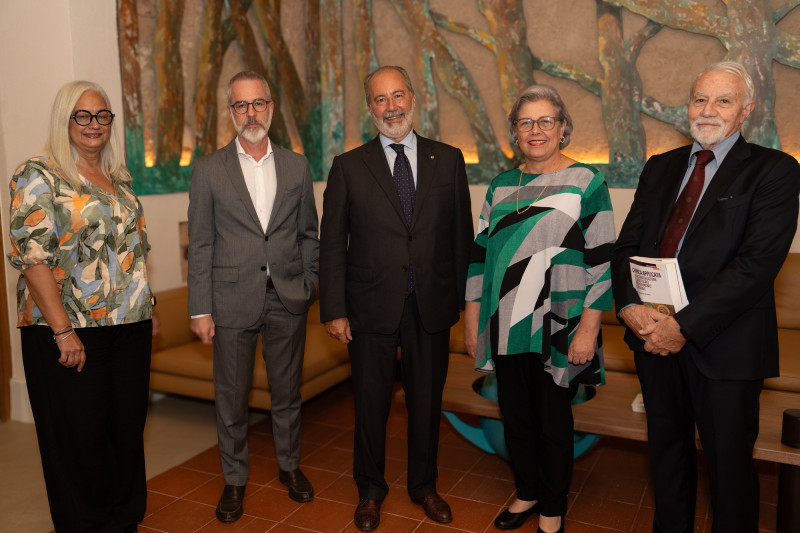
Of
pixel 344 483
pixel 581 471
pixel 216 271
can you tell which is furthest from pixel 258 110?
pixel 581 471

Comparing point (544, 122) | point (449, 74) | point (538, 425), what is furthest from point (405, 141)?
point (449, 74)

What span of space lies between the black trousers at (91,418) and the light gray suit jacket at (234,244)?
0.33 meters

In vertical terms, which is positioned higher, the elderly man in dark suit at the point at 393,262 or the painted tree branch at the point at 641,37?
the painted tree branch at the point at 641,37

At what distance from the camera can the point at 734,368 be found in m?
2.23

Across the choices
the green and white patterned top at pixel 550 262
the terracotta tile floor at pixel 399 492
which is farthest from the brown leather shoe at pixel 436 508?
the green and white patterned top at pixel 550 262

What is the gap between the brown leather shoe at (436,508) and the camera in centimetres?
305

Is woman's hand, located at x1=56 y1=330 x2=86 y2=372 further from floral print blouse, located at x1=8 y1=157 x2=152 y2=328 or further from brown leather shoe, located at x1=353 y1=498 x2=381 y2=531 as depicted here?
brown leather shoe, located at x1=353 y1=498 x2=381 y2=531

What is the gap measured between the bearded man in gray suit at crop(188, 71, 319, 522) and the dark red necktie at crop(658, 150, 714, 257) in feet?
5.19

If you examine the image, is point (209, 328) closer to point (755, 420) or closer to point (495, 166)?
point (755, 420)

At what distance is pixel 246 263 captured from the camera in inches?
119

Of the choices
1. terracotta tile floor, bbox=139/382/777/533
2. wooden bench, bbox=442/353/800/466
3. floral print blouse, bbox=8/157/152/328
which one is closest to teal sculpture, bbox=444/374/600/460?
wooden bench, bbox=442/353/800/466

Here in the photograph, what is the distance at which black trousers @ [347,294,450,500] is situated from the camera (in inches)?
115

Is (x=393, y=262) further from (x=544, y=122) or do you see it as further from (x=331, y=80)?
(x=331, y=80)

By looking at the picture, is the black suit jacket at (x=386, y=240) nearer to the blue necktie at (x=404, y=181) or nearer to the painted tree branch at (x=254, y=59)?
the blue necktie at (x=404, y=181)
